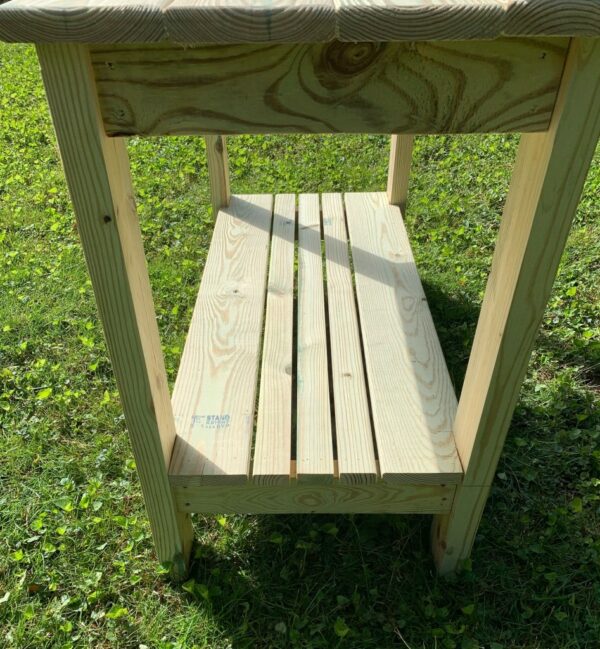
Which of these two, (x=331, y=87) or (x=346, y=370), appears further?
(x=346, y=370)

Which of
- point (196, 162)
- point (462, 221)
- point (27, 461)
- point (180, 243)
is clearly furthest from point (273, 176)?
point (27, 461)

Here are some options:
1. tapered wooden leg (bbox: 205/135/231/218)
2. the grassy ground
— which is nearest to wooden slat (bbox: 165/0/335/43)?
the grassy ground

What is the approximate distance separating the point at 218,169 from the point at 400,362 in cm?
139

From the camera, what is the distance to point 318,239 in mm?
2686

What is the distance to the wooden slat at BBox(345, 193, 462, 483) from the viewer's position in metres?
1.56

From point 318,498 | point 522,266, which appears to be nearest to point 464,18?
point 522,266

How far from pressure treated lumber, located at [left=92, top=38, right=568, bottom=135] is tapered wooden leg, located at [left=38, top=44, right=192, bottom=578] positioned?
5 cm

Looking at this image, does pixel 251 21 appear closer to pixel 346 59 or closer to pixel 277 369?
pixel 346 59

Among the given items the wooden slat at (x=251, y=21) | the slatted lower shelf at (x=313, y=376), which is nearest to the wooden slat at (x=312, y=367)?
the slatted lower shelf at (x=313, y=376)

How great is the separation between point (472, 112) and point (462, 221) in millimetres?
2352

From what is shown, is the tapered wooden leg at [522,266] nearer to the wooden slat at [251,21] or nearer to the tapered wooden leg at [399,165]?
the wooden slat at [251,21]

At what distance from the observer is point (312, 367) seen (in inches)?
75.5

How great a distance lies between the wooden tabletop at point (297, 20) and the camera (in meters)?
0.86

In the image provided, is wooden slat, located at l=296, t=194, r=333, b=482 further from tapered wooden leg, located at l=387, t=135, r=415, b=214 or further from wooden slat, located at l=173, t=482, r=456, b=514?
tapered wooden leg, located at l=387, t=135, r=415, b=214
